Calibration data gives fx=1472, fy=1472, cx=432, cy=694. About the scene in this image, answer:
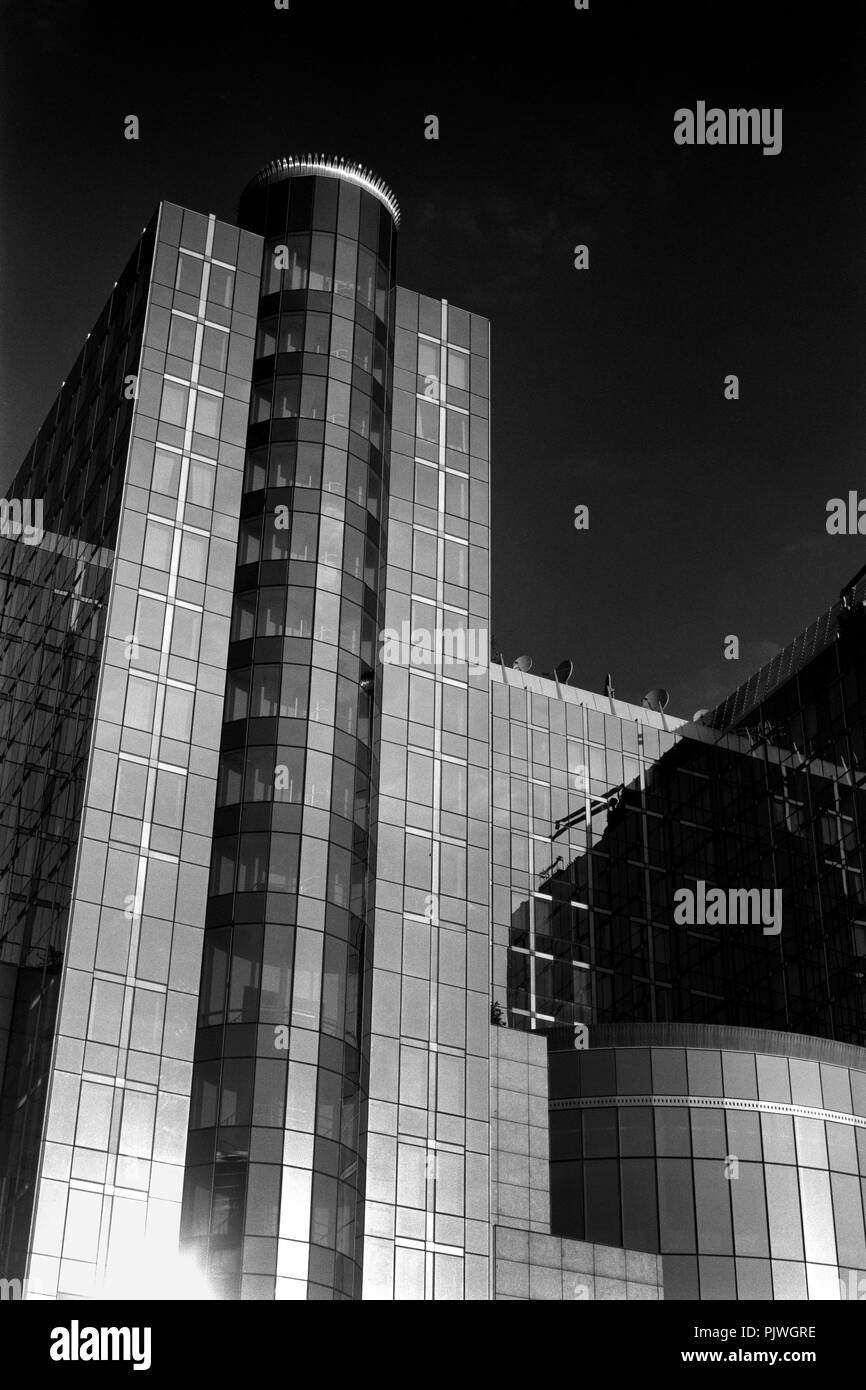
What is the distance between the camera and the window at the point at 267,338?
227ft

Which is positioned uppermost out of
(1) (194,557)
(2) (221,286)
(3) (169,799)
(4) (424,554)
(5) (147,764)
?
(2) (221,286)

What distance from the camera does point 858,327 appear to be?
51.1m

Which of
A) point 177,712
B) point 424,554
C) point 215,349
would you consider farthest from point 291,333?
point 177,712

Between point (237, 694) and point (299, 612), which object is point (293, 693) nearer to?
point (237, 694)

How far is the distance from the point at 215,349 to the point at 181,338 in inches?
63.8

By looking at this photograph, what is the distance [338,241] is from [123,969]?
120ft

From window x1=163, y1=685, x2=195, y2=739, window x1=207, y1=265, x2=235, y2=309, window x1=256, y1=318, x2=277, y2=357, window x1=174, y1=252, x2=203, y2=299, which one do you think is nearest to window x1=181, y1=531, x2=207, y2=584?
window x1=163, y1=685, x2=195, y2=739

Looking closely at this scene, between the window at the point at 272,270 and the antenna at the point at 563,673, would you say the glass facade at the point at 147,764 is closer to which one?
the window at the point at 272,270

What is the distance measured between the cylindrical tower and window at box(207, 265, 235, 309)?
1727mm

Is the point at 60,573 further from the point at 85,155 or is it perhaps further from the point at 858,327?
the point at 858,327

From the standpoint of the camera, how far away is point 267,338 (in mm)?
69500

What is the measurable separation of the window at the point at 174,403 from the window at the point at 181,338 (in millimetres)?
1690

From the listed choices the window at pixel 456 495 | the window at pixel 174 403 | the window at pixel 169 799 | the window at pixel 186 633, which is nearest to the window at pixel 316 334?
the window at pixel 174 403
